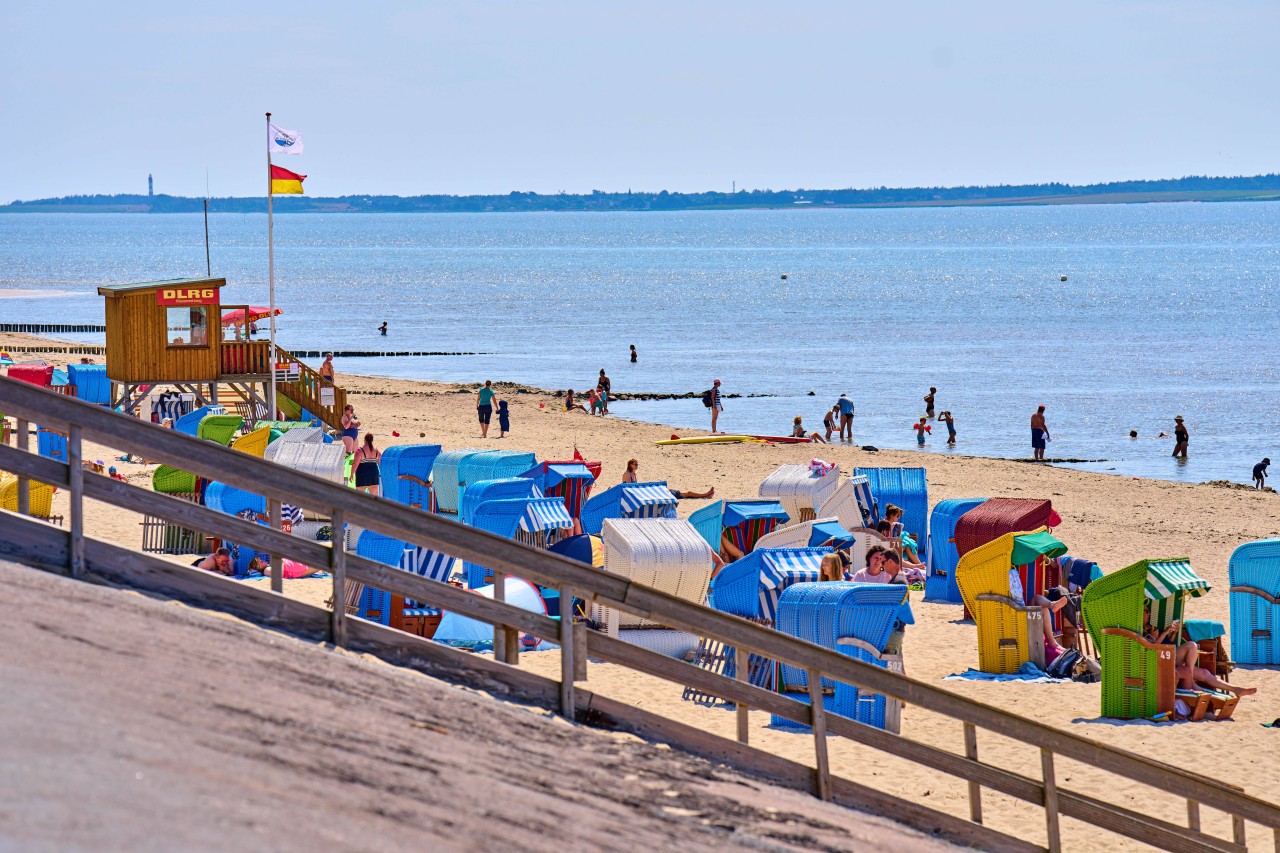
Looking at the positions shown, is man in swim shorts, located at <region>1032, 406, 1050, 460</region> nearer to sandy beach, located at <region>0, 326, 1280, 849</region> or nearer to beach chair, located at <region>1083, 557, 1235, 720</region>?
sandy beach, located at <region>0, 326, 1280, 849</region>

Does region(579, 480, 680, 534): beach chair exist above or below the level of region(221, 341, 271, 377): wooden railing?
below

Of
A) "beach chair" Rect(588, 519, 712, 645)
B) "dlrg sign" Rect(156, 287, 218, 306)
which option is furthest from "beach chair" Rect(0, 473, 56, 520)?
"dlrg sign" Rect(156, 287, 218, 306)

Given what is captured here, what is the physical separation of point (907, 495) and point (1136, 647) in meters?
7.13

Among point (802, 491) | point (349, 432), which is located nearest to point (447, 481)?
point (802, 491)

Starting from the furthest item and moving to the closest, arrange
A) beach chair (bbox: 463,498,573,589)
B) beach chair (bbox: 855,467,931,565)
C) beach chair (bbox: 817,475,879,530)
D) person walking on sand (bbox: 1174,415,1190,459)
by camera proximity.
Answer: person walking on sand (bbox: 1174,415,1190,459) → beach chair (bbox: 855,467,931,565) → beach chair (bbox: 817,475,879,530) → beach chair (bbox: 463,498,573,589)

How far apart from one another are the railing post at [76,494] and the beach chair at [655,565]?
7.66 meters

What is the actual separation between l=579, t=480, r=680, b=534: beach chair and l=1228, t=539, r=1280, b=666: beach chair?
593cm

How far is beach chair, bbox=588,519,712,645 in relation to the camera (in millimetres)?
12883

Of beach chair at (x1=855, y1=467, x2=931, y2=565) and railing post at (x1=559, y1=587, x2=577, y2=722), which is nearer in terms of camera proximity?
railing post at (x1=559, y1=587, x2=577, y2=722)

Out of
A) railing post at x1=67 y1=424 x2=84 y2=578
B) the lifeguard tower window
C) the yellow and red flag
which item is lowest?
railing post at x1=67 y1=424 x2=84 y2=578

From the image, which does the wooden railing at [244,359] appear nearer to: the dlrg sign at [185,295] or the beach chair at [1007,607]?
the dlrg sign at [185,295]

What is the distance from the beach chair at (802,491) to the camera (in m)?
18.1

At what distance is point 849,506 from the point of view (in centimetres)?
1773

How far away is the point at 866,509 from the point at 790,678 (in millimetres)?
6939
